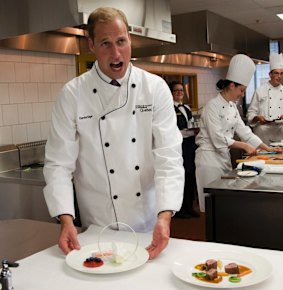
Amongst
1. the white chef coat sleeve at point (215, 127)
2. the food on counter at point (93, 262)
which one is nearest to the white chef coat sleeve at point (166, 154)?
the food on counter at point (93, 262)

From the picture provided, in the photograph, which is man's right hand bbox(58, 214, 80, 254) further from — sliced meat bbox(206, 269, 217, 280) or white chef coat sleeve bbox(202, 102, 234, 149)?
white chef coat sleeve bbox(202, 102, 234, 149)

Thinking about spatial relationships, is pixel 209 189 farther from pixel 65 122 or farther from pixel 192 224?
pixel 192 224

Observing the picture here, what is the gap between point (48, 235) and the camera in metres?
1.79

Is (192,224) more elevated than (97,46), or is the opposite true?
(97,46)

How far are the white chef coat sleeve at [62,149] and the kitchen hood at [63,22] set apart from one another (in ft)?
3.07

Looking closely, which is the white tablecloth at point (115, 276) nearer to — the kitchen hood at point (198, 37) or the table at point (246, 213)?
the table at point (246, 213)

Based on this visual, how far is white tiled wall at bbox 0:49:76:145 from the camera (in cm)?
325

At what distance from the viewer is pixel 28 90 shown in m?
3.45

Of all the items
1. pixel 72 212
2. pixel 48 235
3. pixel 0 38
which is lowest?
pixel 48 235

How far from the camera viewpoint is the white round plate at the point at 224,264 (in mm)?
1080

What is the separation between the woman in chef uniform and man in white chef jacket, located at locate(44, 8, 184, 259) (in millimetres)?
1872

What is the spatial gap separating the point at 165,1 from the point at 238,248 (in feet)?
9.04

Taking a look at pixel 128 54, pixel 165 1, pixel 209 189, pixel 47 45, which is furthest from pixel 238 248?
pixel 165 1

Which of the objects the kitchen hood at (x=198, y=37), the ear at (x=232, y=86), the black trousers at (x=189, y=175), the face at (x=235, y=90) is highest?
the kitchen hood at (x=198, y=37)
